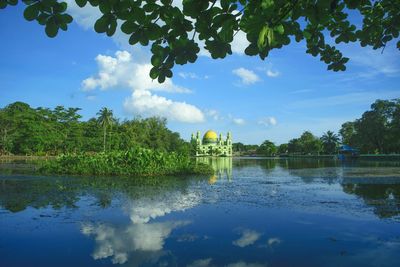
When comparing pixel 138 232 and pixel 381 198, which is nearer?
pixel 138 232

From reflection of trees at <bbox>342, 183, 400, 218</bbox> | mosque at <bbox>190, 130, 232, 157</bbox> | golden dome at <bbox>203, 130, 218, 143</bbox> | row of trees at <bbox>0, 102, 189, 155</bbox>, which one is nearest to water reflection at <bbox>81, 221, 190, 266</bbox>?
reflection of trees at <bbox>342, 183, 400, 218</bbox>

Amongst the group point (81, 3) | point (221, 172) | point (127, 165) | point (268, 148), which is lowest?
point (221, 172)

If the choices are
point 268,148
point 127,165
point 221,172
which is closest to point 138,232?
point 127,165

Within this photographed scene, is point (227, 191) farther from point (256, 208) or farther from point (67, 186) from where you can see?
point (67, 186)

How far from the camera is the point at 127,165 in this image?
2288 cm

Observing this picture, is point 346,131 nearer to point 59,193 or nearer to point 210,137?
point 210,137

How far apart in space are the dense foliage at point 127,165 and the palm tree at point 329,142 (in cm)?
6097

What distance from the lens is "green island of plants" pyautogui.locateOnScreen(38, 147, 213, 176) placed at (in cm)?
2239

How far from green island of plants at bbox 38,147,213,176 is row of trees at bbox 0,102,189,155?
3242 cm

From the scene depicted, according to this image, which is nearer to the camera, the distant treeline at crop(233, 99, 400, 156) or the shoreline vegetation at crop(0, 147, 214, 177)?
the shoreline vegetation at crop(0, 147, 214, 177)

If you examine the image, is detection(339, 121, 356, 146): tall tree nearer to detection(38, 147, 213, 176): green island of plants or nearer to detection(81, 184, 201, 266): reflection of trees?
detection(38, 147, 213, 176): green island of plants

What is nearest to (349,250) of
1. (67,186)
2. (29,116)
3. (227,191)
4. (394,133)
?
(227,191)

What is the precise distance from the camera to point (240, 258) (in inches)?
237

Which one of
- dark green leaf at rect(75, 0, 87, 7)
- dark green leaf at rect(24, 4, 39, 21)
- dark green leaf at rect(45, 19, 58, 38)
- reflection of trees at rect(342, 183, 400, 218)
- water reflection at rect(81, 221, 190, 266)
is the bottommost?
water reflection at rect(81, 221, 190, 266)
